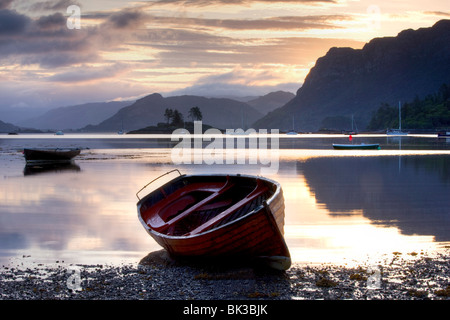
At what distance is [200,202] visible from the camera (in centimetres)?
1738

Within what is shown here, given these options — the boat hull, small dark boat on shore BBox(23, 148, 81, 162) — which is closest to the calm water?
small dark boat on shore BBox(23, 148, 81, 162)

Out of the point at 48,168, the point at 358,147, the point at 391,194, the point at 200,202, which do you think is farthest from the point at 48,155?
the point at 358,147

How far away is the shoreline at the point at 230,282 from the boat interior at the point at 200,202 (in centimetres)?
179

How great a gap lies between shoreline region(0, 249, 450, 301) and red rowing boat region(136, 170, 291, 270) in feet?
1.80

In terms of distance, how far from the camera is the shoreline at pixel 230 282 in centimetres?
1134

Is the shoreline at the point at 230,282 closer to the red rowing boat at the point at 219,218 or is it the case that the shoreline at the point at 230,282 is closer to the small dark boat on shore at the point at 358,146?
the red rowing boat at the point at 219,218

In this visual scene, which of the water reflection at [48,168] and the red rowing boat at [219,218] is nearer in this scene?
the red rowing boat at [219,218]

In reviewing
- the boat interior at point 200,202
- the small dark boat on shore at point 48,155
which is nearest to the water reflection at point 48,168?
the small dark boat on shore at point 48,155

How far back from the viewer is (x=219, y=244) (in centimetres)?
1320

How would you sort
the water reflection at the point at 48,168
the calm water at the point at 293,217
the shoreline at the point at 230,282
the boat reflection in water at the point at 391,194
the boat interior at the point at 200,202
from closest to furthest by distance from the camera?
1. the shoreline at the point at 230,282
2. the boat interior at the point at 200,202
3. the calm water at the point at 293,217
4. the boat reflection in water at the point at 391,194
5. the water reflection at the point at 48,168

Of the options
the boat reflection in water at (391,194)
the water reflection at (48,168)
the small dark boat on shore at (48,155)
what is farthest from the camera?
the small dark boat on shore at (48,155)

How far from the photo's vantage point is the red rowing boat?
42.2 feet

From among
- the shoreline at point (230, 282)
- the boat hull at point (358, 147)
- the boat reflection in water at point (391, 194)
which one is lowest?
the boat hull at point (358, 147)

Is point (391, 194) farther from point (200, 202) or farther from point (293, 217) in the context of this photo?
point (200, 202)
